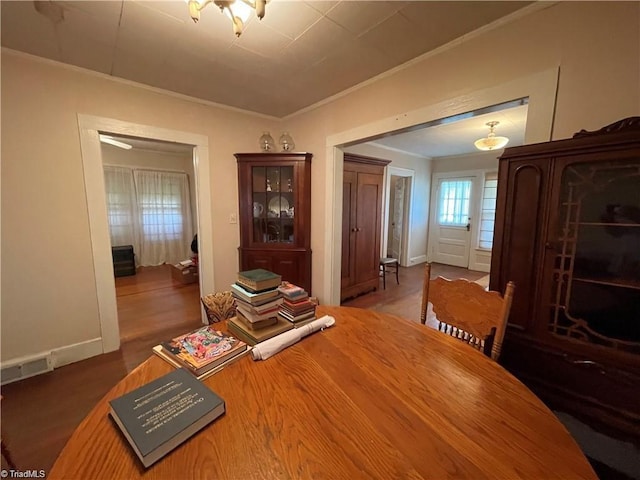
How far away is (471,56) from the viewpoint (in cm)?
167

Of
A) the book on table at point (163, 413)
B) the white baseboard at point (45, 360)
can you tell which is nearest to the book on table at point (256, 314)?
the book on table at point (163, 413)

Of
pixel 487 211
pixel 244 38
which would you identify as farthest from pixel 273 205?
pixel 487 211

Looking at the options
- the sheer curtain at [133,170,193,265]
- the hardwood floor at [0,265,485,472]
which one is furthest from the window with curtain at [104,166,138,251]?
the hardwood floor at [0,265,485,472]

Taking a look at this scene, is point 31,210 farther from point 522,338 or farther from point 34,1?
point 522,338

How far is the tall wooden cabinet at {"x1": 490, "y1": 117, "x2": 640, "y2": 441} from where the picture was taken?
1058mm

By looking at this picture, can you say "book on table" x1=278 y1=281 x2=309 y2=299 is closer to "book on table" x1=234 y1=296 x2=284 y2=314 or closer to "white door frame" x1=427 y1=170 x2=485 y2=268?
"book on table" x1=234 y1=296 x2=284 y2=314

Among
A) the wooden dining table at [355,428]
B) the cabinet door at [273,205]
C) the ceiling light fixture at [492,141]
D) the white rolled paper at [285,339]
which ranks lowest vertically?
the wooden dining table at [355,428]

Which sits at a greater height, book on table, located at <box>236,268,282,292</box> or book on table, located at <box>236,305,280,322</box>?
book on table, located at <box>236,268,282,292</box>

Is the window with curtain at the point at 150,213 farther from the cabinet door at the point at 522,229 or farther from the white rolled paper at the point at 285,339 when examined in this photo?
the cabinet door at the point at 522,229

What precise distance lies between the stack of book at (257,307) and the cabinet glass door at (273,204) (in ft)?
6.15

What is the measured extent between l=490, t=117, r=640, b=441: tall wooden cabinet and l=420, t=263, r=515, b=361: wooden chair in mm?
258

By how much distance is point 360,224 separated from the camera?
369 centimetres

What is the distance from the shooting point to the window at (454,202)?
17.6ft

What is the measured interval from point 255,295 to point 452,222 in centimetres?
558
